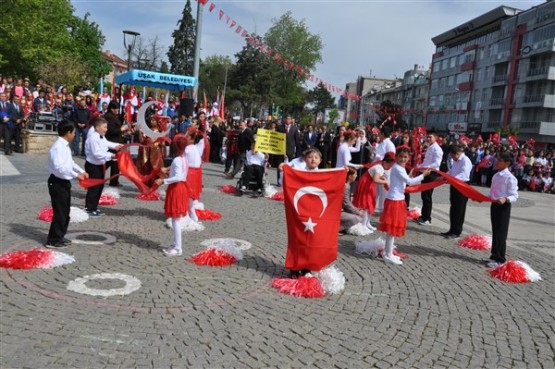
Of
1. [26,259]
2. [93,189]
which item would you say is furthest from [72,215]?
[26,259]

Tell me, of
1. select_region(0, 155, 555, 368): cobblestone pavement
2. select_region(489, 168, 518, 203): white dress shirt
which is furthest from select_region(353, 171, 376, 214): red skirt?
select_region(489, 168, 518, 203): white dress shirt

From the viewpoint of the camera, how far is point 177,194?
22.0ft

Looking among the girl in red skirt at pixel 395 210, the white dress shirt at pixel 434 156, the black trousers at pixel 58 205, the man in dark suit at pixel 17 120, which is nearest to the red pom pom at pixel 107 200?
the black trousers at pixel 58 205

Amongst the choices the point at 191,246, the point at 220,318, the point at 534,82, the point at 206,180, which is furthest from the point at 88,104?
the point at 534,82

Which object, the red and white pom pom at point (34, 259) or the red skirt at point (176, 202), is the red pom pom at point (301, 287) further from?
the red and white pom pom at point (34, 259)

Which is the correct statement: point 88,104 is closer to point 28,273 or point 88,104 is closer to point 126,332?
point 28,273

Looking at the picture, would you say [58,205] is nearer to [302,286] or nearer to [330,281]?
[302,286]

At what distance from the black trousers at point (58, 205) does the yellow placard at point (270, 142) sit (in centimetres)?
627

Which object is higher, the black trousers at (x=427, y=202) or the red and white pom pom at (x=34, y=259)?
the black trousers at (x=427, y=202)

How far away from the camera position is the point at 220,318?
480 cm

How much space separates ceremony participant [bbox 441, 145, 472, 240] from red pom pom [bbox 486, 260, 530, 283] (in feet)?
8.00

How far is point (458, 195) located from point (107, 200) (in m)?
7.22

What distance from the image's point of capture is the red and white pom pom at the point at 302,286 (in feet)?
18.2

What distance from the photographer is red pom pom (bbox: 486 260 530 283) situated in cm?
679
